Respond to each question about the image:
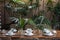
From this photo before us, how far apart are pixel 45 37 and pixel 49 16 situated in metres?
0.89

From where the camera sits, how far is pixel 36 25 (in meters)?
2.99

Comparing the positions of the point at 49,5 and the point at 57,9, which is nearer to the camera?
the point at 57,9

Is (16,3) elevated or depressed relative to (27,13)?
elevated

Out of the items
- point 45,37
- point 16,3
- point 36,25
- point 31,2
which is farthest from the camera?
point 31,2

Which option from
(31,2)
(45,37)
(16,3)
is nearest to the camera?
(45,37)

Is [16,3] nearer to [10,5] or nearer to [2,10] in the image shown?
[10,5]

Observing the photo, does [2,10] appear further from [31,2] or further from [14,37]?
[14,37]

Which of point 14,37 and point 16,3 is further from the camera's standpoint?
point 16,3

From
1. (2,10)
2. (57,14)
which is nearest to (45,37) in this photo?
(57,14)

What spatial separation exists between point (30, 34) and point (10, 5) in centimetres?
80

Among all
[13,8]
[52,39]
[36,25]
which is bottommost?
[52,39]

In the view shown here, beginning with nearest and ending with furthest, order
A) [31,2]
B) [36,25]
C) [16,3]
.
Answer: [36,25]
[16,3]
[31,2]

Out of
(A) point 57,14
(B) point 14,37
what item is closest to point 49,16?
(A) point 57,14

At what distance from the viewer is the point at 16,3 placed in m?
3.25
